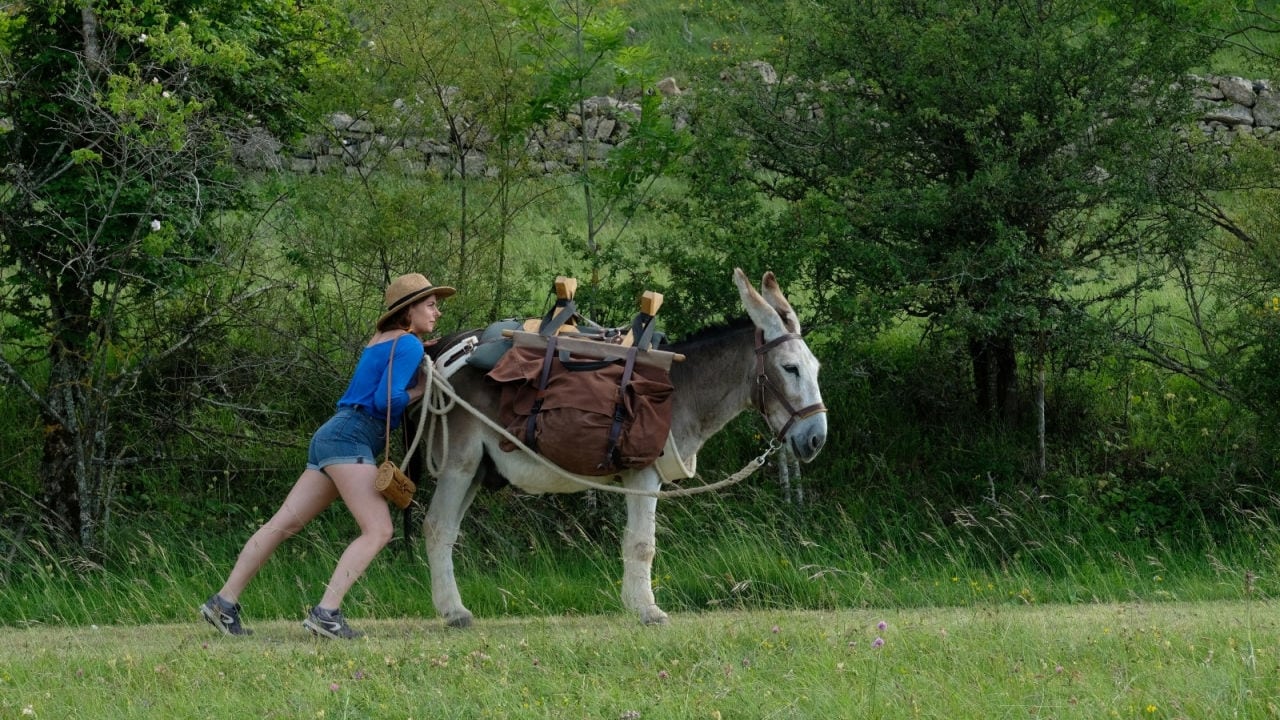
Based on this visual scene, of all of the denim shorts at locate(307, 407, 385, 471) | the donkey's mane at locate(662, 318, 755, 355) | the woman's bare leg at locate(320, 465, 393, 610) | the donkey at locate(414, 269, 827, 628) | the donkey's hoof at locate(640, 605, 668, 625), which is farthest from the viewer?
the donkey's mane at locate(662, 318, 755, 355)

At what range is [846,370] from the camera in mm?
12477

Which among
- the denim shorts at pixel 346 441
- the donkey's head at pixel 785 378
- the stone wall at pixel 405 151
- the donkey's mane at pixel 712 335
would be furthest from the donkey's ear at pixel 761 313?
the stone wall at pixel 405 151

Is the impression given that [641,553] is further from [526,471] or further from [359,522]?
[359,522]

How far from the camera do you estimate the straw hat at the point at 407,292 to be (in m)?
8.20

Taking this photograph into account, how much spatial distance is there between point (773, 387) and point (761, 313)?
1.44 ft

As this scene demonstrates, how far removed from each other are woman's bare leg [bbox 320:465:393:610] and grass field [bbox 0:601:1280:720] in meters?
0.36

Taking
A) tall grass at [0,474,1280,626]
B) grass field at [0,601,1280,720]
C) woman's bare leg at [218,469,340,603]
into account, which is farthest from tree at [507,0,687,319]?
grass field at [0,601,1280,720]

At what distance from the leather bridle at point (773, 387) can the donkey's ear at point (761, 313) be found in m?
0.04

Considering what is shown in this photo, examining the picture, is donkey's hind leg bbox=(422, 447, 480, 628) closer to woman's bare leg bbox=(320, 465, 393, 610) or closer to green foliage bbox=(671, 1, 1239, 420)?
woman's bare leg bbox=(320, 465, 393, 610)

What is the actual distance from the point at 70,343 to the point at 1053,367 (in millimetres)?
8896

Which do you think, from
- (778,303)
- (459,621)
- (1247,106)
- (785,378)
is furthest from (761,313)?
(1247,106)

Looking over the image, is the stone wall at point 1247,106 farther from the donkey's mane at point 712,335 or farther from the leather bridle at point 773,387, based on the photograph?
the leather bridle at point 773,387

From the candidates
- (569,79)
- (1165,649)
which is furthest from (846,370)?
(1165,649)

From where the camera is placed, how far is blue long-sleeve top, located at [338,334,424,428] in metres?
8.05
